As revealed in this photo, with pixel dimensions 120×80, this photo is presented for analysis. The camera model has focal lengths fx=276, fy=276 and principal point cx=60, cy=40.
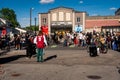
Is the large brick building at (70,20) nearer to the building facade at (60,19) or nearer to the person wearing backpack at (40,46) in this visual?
the building facade at (60,19)

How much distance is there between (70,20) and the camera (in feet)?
314

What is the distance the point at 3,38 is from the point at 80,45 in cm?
931

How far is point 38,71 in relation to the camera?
12555 mm

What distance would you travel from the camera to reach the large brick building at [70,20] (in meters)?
94.6

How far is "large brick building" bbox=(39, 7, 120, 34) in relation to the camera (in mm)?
94625

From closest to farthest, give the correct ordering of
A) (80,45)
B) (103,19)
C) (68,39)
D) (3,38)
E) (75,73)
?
(75,73)
(3,38)
(80,45)
(68,39)
(103,19)

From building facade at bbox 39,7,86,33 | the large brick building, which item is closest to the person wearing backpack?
the large brick building

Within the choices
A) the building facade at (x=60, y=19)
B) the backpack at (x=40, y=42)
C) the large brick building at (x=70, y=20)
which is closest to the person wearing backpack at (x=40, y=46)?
the backpack at (x=40, y=42)

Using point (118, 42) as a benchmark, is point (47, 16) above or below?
above

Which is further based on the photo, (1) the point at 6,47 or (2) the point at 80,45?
(2) the point at 80,45

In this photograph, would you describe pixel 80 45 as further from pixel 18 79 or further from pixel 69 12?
pixel 69 12

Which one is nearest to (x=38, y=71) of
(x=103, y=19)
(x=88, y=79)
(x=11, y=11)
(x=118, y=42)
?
(x=88, y=79)

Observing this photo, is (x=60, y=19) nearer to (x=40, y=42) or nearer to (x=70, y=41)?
(x=70, y=41)

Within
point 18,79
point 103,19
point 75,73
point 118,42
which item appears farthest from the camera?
point 103,19
